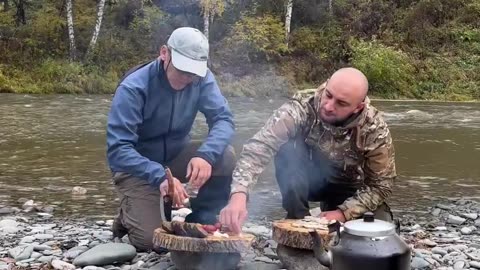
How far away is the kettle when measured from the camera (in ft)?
6.76

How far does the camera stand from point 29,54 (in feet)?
73.5

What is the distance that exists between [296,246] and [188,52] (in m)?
1.08

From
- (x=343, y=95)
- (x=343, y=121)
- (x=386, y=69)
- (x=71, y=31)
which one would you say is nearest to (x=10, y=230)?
(x=343, y=121)

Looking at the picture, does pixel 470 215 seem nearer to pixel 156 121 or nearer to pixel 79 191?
pixel 156 121

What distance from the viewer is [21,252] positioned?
12.1 ft

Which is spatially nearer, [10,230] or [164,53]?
[164,53]

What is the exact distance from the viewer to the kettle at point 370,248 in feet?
6.76

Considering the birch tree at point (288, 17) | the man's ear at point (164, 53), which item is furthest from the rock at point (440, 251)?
the birch tree at point (288, 17)

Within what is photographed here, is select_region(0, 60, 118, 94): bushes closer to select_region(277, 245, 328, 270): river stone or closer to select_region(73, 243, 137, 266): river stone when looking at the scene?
select_region(73, 243, 137, 266): river stone

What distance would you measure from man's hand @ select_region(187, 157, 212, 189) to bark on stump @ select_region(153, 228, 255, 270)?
0.32 meters

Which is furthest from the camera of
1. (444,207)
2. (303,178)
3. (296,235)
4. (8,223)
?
(444,207)

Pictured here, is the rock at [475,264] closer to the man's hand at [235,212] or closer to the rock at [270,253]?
the rock at [270,253]

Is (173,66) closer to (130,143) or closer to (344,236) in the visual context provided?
(130,143)

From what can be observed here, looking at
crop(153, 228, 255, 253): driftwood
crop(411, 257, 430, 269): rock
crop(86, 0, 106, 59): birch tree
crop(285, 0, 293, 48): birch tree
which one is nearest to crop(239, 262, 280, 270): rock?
crop(153, 228, 255, 253): driftwood
